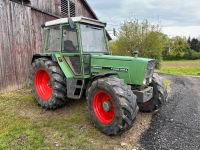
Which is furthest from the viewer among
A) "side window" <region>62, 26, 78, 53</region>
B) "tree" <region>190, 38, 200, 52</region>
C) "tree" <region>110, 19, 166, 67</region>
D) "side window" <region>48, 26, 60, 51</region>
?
"tree" <region>190, 38, 200, 52</region>

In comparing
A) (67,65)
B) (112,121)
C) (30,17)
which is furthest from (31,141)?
(30,17)

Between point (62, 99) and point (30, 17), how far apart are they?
16.1 feet

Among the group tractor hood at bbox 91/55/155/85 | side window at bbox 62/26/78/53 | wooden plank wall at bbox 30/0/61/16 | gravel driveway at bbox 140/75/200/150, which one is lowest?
gravel driveway at bbox 140/75/200/150

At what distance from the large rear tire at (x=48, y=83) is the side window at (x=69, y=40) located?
55 cm

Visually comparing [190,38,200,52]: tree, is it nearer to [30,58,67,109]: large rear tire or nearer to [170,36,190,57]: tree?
[170,36,190,57]: tree

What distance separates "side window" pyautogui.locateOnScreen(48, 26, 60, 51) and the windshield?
0.85 m

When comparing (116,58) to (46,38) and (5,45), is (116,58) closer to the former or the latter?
(46,38)

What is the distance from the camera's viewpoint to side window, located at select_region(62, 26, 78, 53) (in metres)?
6.53

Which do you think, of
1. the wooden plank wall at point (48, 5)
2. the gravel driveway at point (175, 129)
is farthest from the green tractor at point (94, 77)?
the wooden plank wall at point (48, 5)

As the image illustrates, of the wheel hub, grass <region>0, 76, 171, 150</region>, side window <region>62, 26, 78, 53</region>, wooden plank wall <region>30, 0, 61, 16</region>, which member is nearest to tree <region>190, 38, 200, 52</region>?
wooden plank wall <region>30, 0, 61, 16</region>

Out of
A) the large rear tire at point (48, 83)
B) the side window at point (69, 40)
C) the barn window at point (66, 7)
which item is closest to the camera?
the side window at point (69, 40)

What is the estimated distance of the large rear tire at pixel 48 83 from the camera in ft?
22.0

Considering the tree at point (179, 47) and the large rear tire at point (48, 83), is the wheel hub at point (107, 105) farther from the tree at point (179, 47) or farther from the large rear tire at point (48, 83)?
the tree at point (179, 47)

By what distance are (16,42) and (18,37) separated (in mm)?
216
